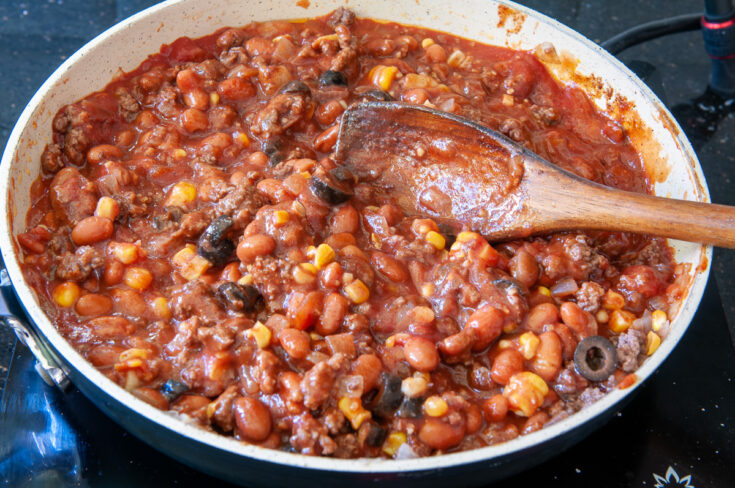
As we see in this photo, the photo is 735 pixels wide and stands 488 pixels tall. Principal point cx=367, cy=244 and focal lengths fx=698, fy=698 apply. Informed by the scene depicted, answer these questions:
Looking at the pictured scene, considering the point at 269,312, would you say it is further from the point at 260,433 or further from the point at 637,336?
the point at 637,336

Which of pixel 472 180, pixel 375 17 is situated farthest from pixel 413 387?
pixel 375 17

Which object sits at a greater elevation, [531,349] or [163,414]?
[163,414]

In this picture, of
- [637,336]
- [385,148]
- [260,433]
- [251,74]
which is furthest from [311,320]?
[251,74]

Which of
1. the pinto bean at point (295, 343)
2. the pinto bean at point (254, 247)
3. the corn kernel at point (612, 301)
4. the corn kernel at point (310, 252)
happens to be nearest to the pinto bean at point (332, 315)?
the pinto bean at point (295, 343)

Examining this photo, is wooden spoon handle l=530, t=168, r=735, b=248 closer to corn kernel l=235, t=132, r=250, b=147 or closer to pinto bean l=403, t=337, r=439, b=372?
pinto bean l=403, t=337, r=439, b=372

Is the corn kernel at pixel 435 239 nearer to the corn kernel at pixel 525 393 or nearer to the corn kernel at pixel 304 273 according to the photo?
the corn kernel at pixel 304 273

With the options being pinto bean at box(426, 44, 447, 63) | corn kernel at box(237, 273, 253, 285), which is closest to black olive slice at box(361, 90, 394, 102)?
pinto bean at box(426, 44, 447, 63)
